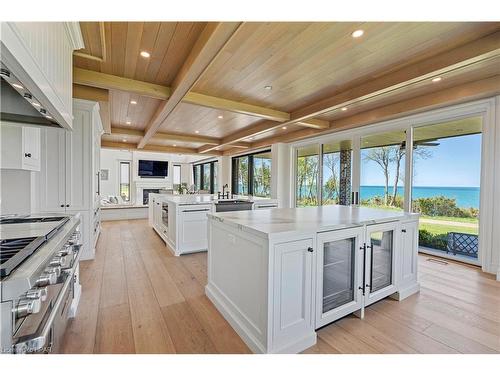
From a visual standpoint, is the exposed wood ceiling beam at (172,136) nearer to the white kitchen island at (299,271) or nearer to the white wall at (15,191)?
the white wall at (15,191)

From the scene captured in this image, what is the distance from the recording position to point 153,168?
33.4 feet

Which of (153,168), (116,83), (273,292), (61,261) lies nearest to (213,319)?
(273,292)

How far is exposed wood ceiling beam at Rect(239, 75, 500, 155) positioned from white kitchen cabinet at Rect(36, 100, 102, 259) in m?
4.33

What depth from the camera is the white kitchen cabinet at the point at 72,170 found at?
3062 millimetres

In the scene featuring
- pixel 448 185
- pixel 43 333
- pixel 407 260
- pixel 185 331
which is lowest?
pixel 185 331

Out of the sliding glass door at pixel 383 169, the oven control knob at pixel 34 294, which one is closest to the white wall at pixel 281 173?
the sliding glass door at pixel 383 169

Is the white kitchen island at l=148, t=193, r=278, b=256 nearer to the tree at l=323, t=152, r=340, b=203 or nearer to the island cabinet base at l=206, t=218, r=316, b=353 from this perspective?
the island cabinet base at l=206, t=218, r=316, b=353

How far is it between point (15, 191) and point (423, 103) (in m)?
5.29

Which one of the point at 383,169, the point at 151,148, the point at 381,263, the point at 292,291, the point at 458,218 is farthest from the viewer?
the point at 151,148

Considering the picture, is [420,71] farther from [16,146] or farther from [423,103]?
[16,146]

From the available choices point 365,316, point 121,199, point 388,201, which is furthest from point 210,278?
point 121,199

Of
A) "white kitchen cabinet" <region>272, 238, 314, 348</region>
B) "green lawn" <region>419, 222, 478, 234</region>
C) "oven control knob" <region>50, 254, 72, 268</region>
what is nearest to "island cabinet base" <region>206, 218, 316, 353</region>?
"white kitchen cabinet" <region>272, 238, 314, 348</region>

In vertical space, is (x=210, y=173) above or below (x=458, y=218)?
above

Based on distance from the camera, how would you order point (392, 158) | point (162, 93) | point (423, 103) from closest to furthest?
point (162, 93) → point (423, 103) → point (392, 158)
